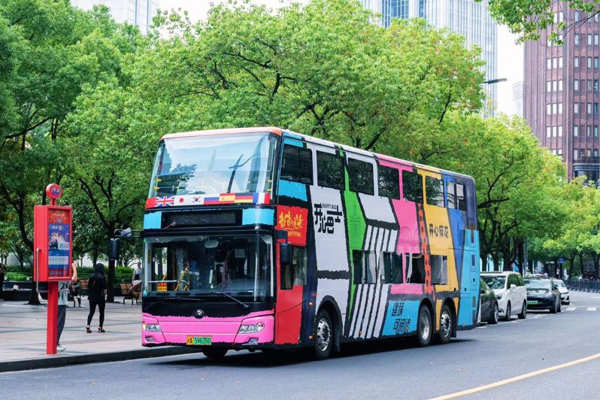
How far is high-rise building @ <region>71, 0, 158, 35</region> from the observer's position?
154750 millimetres

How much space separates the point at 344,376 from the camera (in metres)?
15.5

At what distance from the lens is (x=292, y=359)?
19.1 meters

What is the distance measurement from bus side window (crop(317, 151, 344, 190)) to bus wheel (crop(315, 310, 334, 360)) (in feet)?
7.51

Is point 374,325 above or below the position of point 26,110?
below

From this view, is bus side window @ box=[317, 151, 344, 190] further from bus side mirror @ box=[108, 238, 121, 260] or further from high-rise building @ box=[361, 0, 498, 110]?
high-rise building @ box=[361, 0, 498, 110]

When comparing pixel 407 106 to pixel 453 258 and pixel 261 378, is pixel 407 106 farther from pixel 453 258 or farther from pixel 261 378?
pixel 261 378

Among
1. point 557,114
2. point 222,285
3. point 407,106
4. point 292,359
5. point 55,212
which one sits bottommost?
point 292,359

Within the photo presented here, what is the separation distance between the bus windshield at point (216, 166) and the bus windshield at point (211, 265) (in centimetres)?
81

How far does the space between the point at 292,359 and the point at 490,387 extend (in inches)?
243

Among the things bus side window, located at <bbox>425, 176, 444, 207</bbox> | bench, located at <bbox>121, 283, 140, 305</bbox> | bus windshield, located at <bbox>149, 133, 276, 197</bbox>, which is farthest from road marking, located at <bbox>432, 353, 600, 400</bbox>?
bench, located at <bbox>121, 283, 140, 305</bbox>

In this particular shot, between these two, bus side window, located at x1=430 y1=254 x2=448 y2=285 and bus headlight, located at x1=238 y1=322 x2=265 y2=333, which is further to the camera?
bus side window, located at x1=430 y1=254 x2=448 y2=285

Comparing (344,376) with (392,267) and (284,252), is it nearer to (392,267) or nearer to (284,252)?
(284,252)

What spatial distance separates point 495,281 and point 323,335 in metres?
19.5

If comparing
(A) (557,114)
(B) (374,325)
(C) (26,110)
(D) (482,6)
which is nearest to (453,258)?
(B) (374,325)
